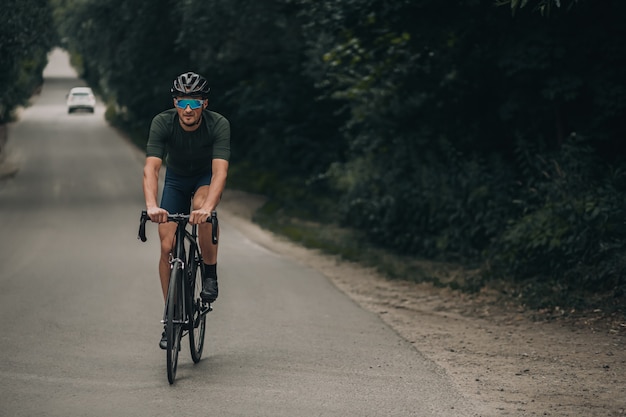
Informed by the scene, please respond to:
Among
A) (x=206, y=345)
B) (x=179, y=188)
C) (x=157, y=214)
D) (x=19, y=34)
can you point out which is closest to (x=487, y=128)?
(x=19, y=34)

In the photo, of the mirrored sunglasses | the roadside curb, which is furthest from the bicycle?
the roadside curb

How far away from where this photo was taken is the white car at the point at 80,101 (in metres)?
62.4

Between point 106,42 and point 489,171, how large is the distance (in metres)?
18.6

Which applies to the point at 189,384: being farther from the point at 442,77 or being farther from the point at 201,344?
the point at 442,77

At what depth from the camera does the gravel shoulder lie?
21.5 feet

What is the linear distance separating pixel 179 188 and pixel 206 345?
1628 mm

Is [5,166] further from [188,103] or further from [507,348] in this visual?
[188,103]

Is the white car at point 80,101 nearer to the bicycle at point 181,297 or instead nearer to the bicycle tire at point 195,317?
the bicycle tire at point 195,317

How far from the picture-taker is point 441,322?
10.0 meters

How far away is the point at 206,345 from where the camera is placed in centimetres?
831

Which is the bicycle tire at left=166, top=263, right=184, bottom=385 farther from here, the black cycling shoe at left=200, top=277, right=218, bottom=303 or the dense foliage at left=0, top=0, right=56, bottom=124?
Result: the dense foliage at left=0, top=0, right=56, bottom=124

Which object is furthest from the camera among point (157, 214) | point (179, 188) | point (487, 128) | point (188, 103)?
point (487, 128)

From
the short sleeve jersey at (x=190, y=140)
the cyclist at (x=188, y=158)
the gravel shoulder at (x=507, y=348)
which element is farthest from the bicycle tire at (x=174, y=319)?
the gravel shoulder at (x=507, y=348)

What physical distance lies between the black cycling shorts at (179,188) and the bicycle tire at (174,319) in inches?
23.7
